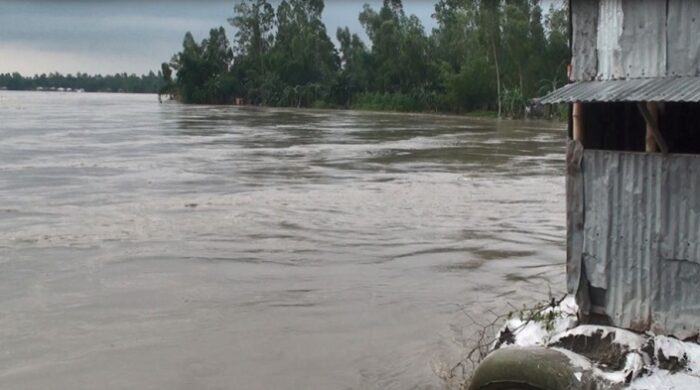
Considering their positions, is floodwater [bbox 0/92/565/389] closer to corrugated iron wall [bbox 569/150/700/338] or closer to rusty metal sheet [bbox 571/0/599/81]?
corrugated iron wall [bbox 569/150/700/338]

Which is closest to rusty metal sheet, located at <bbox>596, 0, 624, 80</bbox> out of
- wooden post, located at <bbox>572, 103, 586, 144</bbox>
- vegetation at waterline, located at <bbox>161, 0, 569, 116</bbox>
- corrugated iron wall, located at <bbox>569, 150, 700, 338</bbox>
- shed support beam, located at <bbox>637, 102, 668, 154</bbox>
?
wooden post, located at <bbox>572, 103, 586, 144</bbox>

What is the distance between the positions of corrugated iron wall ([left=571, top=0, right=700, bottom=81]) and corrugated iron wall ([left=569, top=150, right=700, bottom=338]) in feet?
1.80

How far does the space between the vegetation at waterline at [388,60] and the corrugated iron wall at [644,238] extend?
45.6 metres

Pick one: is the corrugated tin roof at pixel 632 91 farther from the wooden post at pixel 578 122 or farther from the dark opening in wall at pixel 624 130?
the dark opening in wall at pixel 624 130

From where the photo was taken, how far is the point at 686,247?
4.52 meters

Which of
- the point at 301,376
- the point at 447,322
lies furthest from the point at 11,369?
the point at 447,322

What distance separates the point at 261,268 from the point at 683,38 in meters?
7.12

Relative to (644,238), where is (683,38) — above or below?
above

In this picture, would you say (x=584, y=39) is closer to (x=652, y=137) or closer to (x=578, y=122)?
(x=578, y=122)

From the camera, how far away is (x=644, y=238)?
4695 millimetres

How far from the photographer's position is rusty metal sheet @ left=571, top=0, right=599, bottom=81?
16.1 feet

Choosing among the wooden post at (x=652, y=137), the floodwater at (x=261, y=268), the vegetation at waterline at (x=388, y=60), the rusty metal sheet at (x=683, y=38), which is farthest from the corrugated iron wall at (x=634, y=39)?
the vegetation at waterline at (x=388, y=60)

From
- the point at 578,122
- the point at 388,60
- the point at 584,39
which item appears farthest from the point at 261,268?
the point at 388,60

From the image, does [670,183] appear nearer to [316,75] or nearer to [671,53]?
[671,53]
